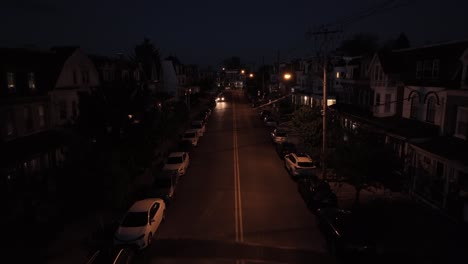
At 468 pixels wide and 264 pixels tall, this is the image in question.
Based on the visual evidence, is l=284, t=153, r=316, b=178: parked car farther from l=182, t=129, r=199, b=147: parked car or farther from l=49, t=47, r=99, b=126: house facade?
l=49, t=47, r=99, b=126: house facade

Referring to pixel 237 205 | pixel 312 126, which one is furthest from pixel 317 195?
pixel 312 126

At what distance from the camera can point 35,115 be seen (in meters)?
25.3

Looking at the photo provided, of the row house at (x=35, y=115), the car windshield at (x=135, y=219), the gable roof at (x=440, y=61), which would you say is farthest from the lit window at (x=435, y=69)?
the row house at (x=35, y=115)

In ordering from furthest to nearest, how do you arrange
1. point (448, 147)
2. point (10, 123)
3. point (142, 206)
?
point (10, 123) → point (448, 147) → point (142, 206)

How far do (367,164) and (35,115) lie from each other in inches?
877

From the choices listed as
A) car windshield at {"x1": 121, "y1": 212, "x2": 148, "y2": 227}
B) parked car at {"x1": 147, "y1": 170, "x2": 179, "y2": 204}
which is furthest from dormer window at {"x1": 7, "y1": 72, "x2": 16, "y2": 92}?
car windshield at {"x1": 121, "y1": 212, "x2": 148, "y2": 227}

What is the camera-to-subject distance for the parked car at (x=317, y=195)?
19891 mm

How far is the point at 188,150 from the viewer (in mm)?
34094

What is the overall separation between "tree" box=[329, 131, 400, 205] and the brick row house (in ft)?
6.35

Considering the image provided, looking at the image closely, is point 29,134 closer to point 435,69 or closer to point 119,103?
point 119,103

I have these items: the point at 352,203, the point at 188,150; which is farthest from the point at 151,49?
the point at 352,203

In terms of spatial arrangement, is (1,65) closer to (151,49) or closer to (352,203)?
(352,203)

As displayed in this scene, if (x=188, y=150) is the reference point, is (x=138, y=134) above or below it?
above

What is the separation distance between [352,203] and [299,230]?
5.30 metres
